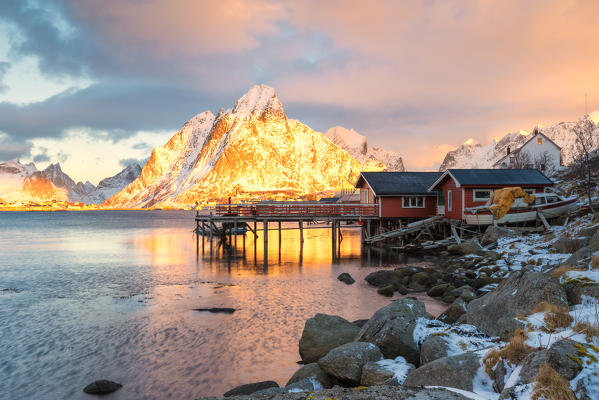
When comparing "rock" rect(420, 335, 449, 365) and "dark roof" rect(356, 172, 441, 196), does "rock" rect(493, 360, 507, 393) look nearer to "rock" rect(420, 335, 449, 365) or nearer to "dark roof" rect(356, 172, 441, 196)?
"rock" rect(420, 335, 449, 365)

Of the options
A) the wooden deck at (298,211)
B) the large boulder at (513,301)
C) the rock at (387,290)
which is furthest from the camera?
the wooden deck at (298,211)

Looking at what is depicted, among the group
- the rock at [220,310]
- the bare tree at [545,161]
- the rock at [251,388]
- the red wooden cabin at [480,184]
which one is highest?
the bare tree at [545,161]

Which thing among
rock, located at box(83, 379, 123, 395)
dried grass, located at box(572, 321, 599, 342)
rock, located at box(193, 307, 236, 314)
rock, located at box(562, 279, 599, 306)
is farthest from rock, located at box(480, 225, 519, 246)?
rock, located at box(83, 379, 123, 395)

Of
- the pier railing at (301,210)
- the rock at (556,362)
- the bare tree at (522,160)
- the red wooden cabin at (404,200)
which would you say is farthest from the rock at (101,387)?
the bare tree at (522,160)

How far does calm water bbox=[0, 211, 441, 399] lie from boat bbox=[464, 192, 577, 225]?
8706 mm

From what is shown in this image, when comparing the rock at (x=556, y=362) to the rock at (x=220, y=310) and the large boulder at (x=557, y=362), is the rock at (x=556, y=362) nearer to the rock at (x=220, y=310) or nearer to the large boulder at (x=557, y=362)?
the large boulder at (x=557, y=362)

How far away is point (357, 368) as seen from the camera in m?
9.16

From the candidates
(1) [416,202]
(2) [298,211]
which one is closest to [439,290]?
(2) [298,211]

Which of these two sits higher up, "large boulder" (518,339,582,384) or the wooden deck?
the wooden deck

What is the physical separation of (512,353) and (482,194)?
115 feet

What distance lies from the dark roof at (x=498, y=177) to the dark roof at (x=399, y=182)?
243 inches

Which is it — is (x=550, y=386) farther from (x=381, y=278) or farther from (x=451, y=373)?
(x=381, y=278)

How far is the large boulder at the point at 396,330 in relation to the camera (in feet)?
31.8

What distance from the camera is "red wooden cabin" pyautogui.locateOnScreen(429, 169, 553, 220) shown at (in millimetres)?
37875
